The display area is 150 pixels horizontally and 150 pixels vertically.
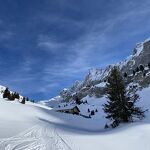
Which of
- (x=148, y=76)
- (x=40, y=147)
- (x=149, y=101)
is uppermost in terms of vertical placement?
(x=148, y=76)

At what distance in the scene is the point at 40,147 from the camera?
50.5 feet

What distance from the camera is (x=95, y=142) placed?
1947cm

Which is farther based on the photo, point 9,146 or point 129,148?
point 129,148

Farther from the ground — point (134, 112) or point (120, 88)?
point (120, 88)

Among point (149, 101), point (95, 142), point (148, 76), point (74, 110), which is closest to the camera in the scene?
point (95, 142)

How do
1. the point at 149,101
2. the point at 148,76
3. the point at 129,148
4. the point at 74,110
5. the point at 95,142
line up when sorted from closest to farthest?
the point at 129,148
the point at 95,142
the point at 149,101
the point at 74,110
the point at 148,76

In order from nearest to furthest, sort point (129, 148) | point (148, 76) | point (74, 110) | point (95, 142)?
1. point (129, 148)
2. point (95, 142)
3. point (74, 110)
4. point (148, 76)

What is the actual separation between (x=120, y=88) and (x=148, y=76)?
13285 centimetres

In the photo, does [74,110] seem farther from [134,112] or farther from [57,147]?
[57,147]

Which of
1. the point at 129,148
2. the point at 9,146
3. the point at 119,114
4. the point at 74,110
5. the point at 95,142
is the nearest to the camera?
the point at 9,146

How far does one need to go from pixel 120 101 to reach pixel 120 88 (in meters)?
1.78

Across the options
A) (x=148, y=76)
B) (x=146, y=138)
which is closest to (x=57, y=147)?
(x=146, y=138)

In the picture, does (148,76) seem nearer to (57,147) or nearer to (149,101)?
(149,101)

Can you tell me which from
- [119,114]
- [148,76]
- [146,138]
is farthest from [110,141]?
[148,76]
